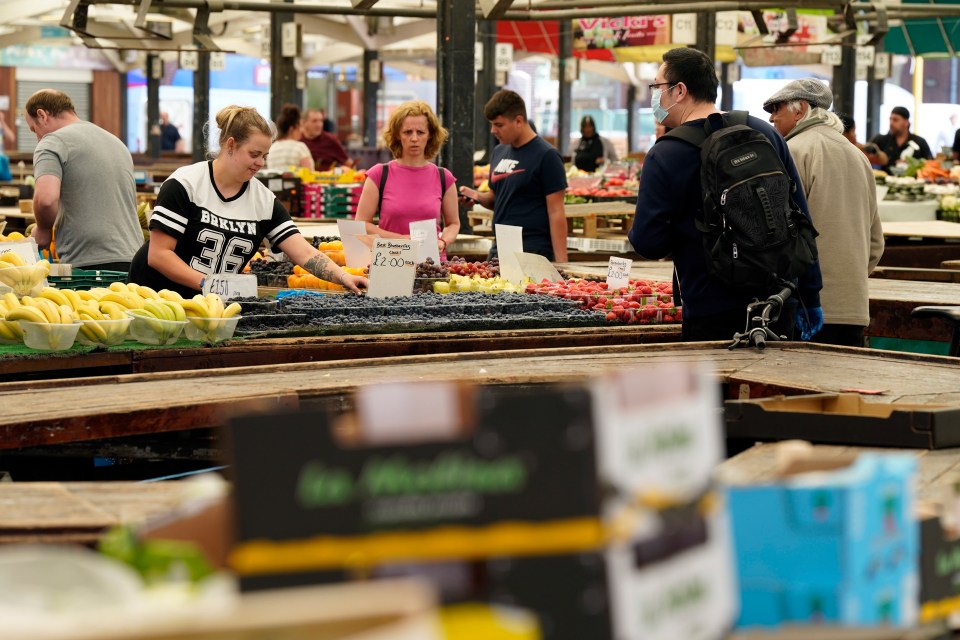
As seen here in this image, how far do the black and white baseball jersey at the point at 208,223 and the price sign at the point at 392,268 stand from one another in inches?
13.8

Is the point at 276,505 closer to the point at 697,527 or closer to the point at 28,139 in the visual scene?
the point at 697,527

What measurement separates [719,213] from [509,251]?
198 cm

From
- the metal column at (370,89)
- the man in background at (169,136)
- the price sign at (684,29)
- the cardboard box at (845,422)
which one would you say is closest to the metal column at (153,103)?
the man in background at (169,136)

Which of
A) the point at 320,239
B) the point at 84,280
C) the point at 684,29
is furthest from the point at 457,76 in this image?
the point at 684,29

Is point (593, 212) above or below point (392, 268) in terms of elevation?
above

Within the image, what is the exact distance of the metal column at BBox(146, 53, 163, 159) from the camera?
25.1 meters

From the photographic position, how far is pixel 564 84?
21.6 meters

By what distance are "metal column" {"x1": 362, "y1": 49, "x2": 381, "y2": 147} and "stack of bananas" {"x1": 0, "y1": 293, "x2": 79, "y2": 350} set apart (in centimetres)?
2014

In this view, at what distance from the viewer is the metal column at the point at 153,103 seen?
82.4ft

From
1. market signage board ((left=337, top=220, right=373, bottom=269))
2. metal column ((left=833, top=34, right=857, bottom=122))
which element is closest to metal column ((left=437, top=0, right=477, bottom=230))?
market signage board ((left=337, top=220, right=373, bottom=269))

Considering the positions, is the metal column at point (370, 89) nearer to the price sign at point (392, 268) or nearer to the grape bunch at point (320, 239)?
the grape bunch at point (320, 239)

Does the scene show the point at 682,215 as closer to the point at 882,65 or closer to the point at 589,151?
the point at 589,151

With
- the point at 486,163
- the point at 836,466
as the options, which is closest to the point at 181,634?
the point at 836,466

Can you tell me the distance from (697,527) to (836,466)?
0.36m
